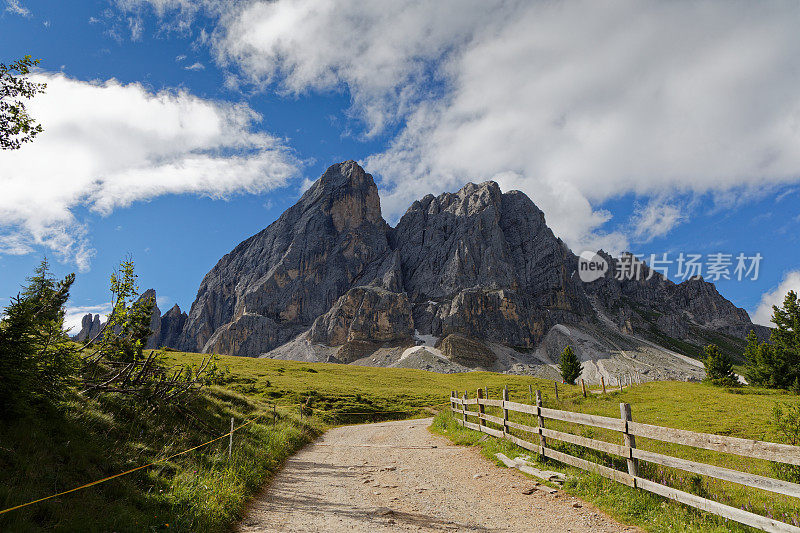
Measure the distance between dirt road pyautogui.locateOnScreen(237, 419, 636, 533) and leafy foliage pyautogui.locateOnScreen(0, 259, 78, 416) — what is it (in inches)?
196

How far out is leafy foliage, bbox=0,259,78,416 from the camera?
706 cm

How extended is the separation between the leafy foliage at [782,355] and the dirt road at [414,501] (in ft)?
151

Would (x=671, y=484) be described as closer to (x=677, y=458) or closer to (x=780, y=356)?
(x=677, y=458)

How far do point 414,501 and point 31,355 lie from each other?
27.0 feet

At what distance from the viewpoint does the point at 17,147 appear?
945cm

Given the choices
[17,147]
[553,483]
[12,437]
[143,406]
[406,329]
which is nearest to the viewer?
[12,437]

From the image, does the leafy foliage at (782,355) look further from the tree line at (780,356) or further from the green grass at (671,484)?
the green grass at (671,484)

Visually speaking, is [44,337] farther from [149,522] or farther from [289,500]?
[289,500]

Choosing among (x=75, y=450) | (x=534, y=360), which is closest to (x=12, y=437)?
(x=75, y=450)

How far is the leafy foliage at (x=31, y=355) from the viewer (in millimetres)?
7059

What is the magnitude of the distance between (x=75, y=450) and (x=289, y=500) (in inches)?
175

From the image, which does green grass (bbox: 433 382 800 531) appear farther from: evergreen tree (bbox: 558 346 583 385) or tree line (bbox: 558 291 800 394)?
evergreen tree (bbox: 558 346 583 385)

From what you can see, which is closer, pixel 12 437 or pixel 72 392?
pixel 12 437

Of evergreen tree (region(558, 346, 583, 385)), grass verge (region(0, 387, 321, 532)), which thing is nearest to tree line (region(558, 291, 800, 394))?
evergreen tree (region(558, 346, 583, 385))
